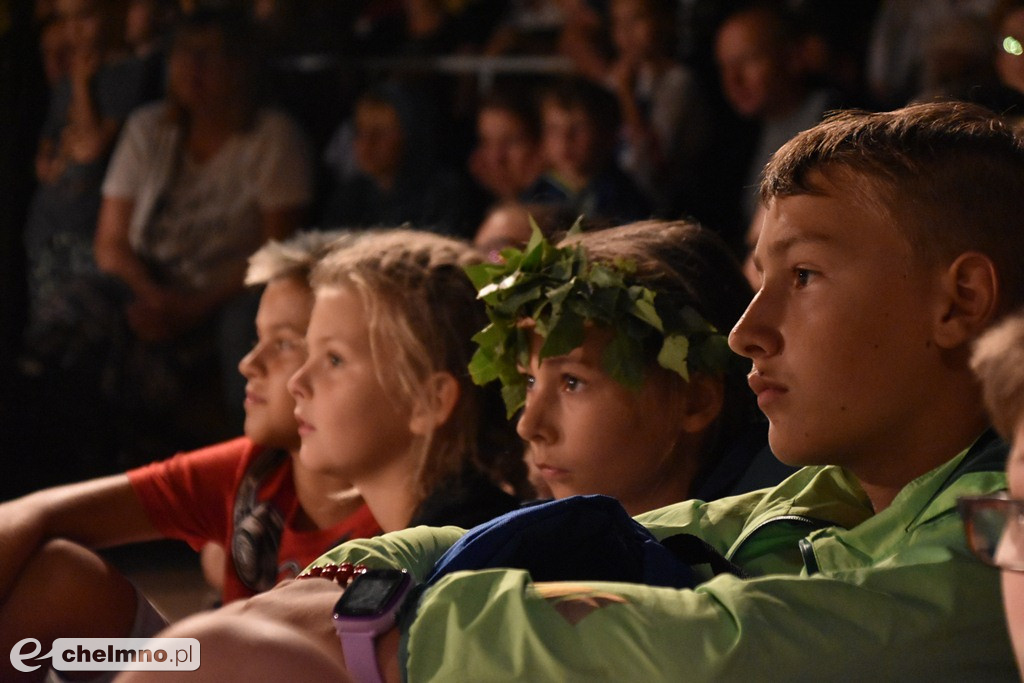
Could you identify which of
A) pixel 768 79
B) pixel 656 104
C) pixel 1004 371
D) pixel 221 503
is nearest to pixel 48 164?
pixel 656 104

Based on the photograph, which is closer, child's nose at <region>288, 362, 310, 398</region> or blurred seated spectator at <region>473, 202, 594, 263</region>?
child's nose at <region>288, 362, 310, 398</region>

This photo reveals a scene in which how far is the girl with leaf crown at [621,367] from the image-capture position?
2164 millimetres

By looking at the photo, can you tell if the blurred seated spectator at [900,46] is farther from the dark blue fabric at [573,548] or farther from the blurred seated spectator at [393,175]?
the dark blue fabric at [573,548]

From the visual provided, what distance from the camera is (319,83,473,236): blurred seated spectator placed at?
15.8ft

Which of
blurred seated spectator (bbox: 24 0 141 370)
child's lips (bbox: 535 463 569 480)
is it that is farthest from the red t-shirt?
blurred seated spectator (bbox: 24 0 141 370)

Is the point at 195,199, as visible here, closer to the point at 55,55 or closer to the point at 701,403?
the point at 55,55

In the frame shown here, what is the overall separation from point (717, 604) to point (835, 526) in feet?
1.06

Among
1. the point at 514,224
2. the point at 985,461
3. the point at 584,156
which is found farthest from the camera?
the point at 584,156

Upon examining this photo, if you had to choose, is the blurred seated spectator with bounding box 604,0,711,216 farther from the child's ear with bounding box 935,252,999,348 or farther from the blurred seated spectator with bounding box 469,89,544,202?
the child's ear with bounding box 935,252,999,348

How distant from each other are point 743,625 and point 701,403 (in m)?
1.00

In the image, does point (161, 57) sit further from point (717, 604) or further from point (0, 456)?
point (717, 604)

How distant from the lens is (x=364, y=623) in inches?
52.2

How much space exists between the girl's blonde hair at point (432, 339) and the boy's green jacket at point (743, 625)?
1.17 m

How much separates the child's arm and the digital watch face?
4.27ft
